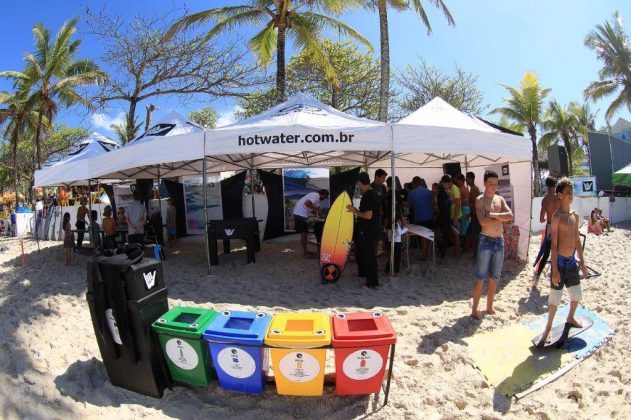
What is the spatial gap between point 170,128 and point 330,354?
205 inches

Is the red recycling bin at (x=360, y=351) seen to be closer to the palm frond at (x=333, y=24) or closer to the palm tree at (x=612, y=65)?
the palm frond at (x=333, y=24)

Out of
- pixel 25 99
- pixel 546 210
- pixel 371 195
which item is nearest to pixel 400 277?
pixel 371 195

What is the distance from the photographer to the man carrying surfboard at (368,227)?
5.81 meters

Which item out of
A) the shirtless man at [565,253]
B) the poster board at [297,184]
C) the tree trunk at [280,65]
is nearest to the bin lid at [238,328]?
the shirtless man at [565,253]

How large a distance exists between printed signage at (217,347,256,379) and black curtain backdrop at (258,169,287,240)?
8.69 metres

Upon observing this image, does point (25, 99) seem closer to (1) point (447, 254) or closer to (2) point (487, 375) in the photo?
(1) point (447, 254)

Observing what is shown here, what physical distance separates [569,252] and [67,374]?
4614 millimetres

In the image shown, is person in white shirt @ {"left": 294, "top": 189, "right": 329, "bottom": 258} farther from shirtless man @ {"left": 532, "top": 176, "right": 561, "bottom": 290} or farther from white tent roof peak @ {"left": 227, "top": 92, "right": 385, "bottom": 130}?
shirtless man @ {"left": 532, "top": 176, "right": 561, "bottom": 290}

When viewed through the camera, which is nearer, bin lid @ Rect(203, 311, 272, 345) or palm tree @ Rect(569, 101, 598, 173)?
bin lid @ Rect(203, 311, 272, 345)

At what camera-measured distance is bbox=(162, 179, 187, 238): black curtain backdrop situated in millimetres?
12156

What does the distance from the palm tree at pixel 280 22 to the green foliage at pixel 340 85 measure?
3444mm

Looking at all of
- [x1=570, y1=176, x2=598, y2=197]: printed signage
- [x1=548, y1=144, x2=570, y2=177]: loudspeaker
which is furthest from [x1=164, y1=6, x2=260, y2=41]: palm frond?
[x1=570, y1=176, x2=598, y2=197]: printed signage

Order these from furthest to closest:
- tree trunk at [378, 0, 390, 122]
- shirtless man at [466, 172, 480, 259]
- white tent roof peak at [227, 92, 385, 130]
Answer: tree trunk at [378, 0, 390, 122], shirtless man at [466, 172, 480, 259], white tent roof peak at [227, 92, 385, 130]

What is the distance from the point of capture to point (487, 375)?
3641mm
